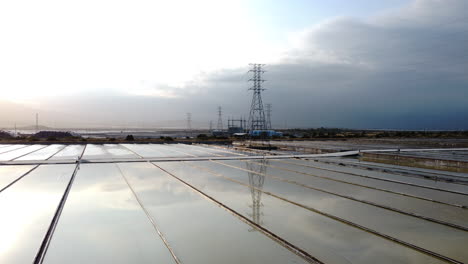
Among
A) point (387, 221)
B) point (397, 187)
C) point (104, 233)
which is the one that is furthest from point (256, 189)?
point (104, 233)

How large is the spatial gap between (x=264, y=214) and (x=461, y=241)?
224 centimetres

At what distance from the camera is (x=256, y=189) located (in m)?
6.16

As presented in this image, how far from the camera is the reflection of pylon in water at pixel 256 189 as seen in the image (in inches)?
170

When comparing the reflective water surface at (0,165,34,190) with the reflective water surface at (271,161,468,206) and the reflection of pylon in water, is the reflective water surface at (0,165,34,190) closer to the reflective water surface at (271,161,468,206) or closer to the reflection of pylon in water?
the reflection of pylon in water

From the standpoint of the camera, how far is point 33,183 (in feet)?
21.9

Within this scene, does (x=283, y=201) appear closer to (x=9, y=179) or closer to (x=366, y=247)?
(x=366, y=247)

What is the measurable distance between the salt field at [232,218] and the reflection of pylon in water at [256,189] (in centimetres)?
2

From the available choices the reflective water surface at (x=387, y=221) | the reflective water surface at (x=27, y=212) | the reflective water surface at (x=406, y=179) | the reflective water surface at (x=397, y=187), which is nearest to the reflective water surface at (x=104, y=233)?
the reflective water surface at (x=27, y=212)

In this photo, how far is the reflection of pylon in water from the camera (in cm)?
433

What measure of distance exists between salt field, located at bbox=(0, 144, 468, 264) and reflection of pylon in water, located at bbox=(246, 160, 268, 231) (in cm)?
2

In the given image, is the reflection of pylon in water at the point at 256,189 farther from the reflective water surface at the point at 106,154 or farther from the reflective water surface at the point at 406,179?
the reflective water surface at the point at 106,154

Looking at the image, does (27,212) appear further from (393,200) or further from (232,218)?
(393,200)

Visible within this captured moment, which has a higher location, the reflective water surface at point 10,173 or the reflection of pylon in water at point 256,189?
the reflective water surface at point 10,173

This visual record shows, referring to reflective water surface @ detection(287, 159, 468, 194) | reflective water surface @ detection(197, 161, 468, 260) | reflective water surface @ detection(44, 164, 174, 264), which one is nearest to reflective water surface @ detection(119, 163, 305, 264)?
reflective water surface @ detection(44, 164, 174, 264)
